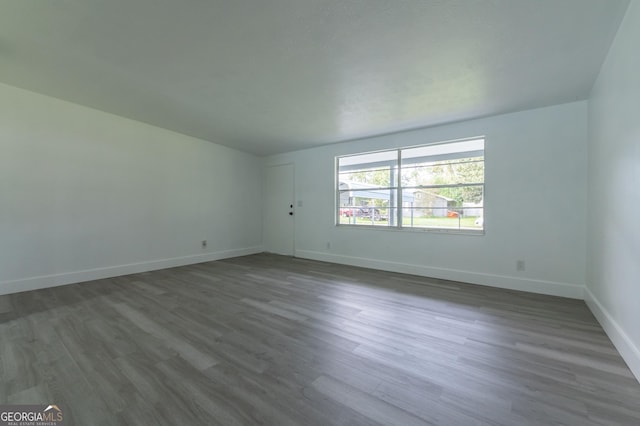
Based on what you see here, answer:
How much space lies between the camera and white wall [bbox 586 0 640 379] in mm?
1596

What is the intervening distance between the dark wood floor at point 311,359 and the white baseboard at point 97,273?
0.20m

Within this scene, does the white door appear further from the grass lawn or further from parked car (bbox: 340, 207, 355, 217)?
the grass lawn

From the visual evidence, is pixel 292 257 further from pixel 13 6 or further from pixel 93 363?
pixel 13 6

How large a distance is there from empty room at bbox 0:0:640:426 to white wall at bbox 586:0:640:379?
26mm

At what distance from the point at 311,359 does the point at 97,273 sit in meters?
3.63

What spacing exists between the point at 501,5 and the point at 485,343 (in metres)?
2.37

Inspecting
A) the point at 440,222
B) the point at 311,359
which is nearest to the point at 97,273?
the point at 311,359

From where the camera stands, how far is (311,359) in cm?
173

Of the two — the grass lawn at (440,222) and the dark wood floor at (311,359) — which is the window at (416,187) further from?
the dark wood floor at (311,359)

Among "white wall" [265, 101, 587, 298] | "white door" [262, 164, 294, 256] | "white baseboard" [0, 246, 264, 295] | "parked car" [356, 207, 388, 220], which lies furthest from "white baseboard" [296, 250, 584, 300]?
"white baseboard" [0, 246, 264, 295]

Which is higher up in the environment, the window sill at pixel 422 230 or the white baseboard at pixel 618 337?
the window sill at pixel 422 230

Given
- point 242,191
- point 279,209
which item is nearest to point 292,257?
point 279,209

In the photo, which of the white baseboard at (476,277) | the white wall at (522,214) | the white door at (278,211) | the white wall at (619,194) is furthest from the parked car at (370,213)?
the white wall at (619,194)

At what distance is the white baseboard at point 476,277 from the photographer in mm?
2998
